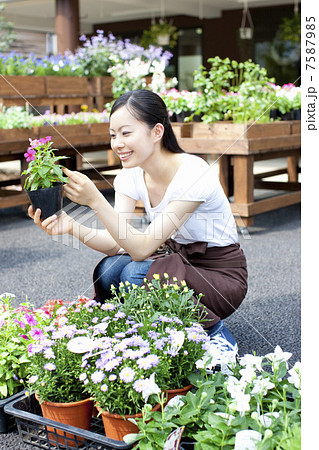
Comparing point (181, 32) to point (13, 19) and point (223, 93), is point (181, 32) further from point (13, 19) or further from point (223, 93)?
point (223, 93)

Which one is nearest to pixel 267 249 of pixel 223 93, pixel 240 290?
pixel 223 93

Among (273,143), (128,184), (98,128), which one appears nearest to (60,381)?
(128,184)

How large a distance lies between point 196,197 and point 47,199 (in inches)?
20.0

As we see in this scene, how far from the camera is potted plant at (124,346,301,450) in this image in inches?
45.5

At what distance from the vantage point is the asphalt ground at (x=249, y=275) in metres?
2.20

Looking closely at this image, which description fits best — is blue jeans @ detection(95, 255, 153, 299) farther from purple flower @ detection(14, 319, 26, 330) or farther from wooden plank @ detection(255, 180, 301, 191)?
wooden plank @ detection(255, 180, 301, 191)

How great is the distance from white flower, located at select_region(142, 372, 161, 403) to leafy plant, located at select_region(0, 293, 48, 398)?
375mm

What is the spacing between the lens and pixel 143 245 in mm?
1761

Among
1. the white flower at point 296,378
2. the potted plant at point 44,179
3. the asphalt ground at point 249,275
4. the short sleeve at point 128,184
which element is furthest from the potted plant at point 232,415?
the short sleeve at point 128,184

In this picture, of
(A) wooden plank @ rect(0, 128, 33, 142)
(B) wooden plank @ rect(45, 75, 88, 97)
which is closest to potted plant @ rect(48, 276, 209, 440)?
(A) wooden plank @ rect(0, 128, 33, 142)

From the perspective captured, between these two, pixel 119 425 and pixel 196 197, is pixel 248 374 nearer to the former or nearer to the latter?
pixel 119 425
